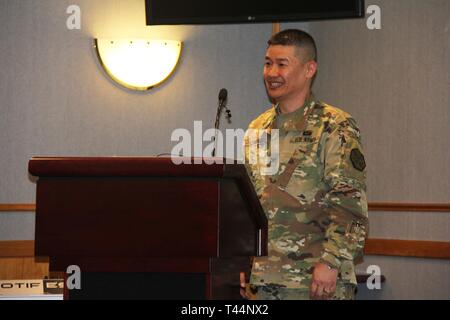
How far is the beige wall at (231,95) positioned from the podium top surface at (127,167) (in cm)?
288

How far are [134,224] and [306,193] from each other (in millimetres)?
1323

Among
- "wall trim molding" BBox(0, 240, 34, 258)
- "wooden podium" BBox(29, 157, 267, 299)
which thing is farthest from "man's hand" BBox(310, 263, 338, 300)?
"wall trim molding" BBox(0, 240, 34, 258)

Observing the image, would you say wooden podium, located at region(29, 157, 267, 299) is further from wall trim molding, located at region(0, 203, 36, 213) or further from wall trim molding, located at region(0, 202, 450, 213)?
wall trim molding, located at region(0, 203, 36, 213)

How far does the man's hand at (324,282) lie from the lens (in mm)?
2658

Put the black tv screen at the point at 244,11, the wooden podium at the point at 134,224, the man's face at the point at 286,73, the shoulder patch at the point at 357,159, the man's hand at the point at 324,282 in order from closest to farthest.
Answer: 1. the wooden podium at the point at 134,224
2. the man's hand at the point at 324,282
3. the shoulder patch at the point at 357,159
4. the man's face at the point at 286,73
5. the black tv screen at the point at 244,11

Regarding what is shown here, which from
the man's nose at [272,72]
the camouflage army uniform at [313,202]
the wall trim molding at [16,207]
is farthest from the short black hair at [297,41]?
the wall trim molding at [16,207]

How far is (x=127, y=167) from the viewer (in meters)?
1.62

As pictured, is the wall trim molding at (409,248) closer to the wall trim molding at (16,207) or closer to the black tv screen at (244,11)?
the black tv screen at (244,11)

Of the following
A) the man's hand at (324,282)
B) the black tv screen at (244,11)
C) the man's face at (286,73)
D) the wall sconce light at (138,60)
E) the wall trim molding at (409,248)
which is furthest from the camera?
the wall sconce light at (138,60)

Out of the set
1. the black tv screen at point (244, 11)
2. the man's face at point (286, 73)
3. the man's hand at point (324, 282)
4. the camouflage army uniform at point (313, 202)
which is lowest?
the man's hand at point (324, 282)

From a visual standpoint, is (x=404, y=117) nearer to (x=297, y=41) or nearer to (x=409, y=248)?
(x=409, y=248)

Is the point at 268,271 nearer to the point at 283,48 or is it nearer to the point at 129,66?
the point at 283,48

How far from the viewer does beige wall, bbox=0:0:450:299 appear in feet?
14.3

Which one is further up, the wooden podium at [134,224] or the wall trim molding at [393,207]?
the wooden podium at [134,224]
